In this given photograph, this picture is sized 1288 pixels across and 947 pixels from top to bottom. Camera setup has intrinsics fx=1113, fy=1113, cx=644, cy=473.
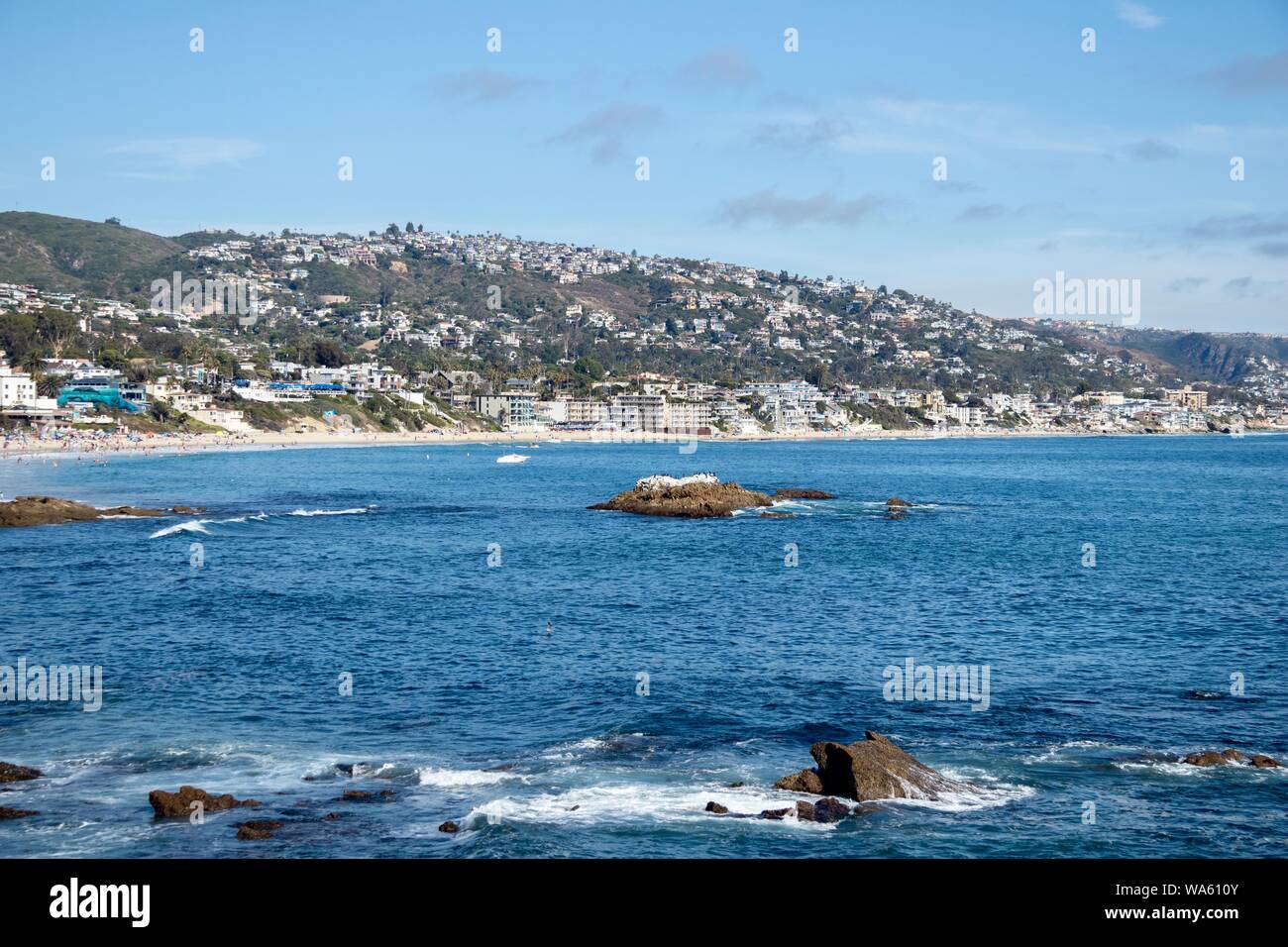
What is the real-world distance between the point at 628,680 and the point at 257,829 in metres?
11.6

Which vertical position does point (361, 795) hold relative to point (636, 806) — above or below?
above

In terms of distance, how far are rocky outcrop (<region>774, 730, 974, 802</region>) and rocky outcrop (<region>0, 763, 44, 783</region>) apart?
12.4 meters

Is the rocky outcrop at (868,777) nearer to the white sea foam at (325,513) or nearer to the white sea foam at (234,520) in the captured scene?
the white sea foam at (234,520)

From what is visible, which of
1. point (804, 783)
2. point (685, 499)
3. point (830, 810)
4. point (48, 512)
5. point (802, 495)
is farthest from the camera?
point (802, 495)

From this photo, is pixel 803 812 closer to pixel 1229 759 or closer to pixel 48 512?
pixel 1229 759

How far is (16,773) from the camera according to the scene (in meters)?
18.5

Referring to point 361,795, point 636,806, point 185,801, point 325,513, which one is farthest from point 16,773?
point 325,513

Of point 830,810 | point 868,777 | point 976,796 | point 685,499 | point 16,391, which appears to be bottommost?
point 976,796

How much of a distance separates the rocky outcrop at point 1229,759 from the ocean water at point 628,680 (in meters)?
0.43

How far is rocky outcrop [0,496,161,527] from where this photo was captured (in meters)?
56.8
